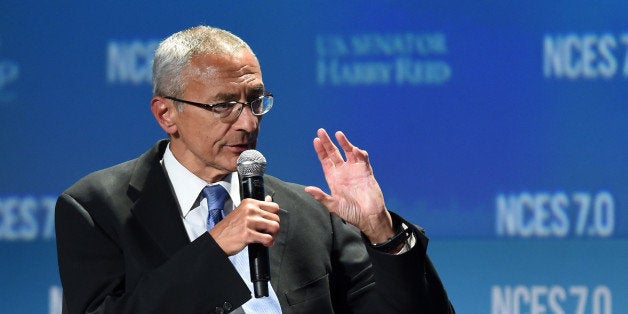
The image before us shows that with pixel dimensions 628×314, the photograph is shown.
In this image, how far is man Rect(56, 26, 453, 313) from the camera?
2182 millimetres

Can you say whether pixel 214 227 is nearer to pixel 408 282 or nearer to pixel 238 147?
pixel 238 147

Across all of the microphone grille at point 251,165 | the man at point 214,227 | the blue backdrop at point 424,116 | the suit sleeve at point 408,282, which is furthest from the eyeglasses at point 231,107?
the blue backdrop at point 424,116

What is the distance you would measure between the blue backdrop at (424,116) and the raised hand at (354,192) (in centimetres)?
123

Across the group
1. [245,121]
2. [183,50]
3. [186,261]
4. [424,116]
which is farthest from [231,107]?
[424,116]

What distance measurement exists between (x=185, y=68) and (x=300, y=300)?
2.02 ft

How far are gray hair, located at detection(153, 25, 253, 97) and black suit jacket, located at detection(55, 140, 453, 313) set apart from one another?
185mm

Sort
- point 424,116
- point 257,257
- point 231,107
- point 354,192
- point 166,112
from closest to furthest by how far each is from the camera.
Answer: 1. point 257,257
2. point 354,192
3. point 231,107
4. point 166,112
5. point 424,116

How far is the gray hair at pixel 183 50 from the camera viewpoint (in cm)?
246

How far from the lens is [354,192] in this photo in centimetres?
231

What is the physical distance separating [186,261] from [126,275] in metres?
0.22

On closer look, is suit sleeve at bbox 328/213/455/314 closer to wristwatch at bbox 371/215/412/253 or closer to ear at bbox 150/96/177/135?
wristwatch at bbox 371/215/412/253

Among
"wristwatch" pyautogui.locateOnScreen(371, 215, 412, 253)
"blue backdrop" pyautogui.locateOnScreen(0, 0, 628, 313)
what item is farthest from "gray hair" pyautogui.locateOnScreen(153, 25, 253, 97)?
"blue backdrop" pyautogui.locateOnScreen(0, 0, 628, 313)

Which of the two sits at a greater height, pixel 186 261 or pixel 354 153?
pixel 354 153

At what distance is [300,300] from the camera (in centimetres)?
238
